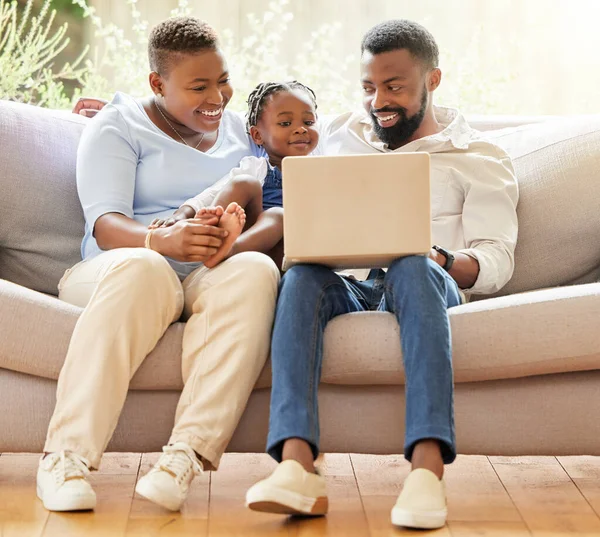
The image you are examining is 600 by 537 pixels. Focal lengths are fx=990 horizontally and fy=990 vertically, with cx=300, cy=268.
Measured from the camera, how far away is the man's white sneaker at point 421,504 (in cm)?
165

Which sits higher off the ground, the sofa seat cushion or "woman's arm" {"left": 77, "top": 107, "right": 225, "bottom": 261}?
"woman's arm" {"left": 77, "top": 107, "right": 225, "bottom": 261}

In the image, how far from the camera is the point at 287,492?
5.43 ft

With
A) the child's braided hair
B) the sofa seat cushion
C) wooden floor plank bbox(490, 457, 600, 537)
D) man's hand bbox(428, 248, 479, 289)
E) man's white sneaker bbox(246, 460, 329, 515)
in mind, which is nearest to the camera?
man's white sneaker bbox(246, 460, 329, 515)

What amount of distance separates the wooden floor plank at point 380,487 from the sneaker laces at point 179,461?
1.08ft

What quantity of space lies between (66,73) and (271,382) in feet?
7.04

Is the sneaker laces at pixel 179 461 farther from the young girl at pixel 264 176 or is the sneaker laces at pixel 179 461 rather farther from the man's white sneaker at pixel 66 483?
the young girl at pixel 264 176

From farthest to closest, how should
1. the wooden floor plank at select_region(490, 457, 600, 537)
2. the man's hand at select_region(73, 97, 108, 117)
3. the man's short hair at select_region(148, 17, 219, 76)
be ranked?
the man's hand at select_region(73, 97, 108, 117) < the man's short hair at select_region(148, 17, 219, 76) < the wooden floor plank at select_region(490, 457, 600, 537)

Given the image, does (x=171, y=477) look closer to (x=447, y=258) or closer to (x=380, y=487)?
(x=380, y=487)

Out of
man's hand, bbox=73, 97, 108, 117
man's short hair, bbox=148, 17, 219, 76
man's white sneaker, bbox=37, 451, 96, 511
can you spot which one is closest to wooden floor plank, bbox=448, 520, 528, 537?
man's white sneaker, bbox=37, 451, 96, 511

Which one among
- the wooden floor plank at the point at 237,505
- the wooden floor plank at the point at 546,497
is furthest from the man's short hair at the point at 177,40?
the wooden floor plank at the point at 546,497

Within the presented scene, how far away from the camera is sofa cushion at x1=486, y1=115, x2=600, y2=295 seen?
2.31m

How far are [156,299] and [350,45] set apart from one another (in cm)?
211

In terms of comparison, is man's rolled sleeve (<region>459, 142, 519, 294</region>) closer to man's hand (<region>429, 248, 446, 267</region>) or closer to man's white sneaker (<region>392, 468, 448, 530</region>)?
man's hand (<region>429, 248, 446, 267</region>)

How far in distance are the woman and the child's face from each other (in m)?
0.14
